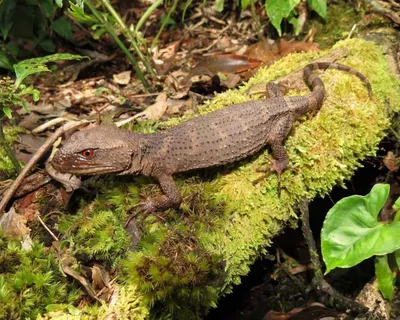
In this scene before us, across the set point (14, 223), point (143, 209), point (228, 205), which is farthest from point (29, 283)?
point (228, 205)

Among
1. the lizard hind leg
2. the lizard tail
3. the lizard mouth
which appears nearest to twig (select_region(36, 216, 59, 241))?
the lizard mouth

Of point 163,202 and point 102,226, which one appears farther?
point 163,202

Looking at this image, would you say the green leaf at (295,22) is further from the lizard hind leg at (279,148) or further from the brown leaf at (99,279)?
the brown leaf at (99,279)

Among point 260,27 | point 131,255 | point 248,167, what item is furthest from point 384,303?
point 260,27

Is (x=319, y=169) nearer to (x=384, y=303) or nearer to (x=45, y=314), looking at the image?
(x=384, y=303)

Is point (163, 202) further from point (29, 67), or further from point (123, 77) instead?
point (123, 77)

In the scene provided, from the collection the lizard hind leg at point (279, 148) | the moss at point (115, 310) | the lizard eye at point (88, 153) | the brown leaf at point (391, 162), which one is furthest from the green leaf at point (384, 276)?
the lizard eye at point (88, 153)

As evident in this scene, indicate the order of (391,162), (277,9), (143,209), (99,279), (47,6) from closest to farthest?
(99,279)
(143,209)
(391,162)
(277,9)
(47,6)
